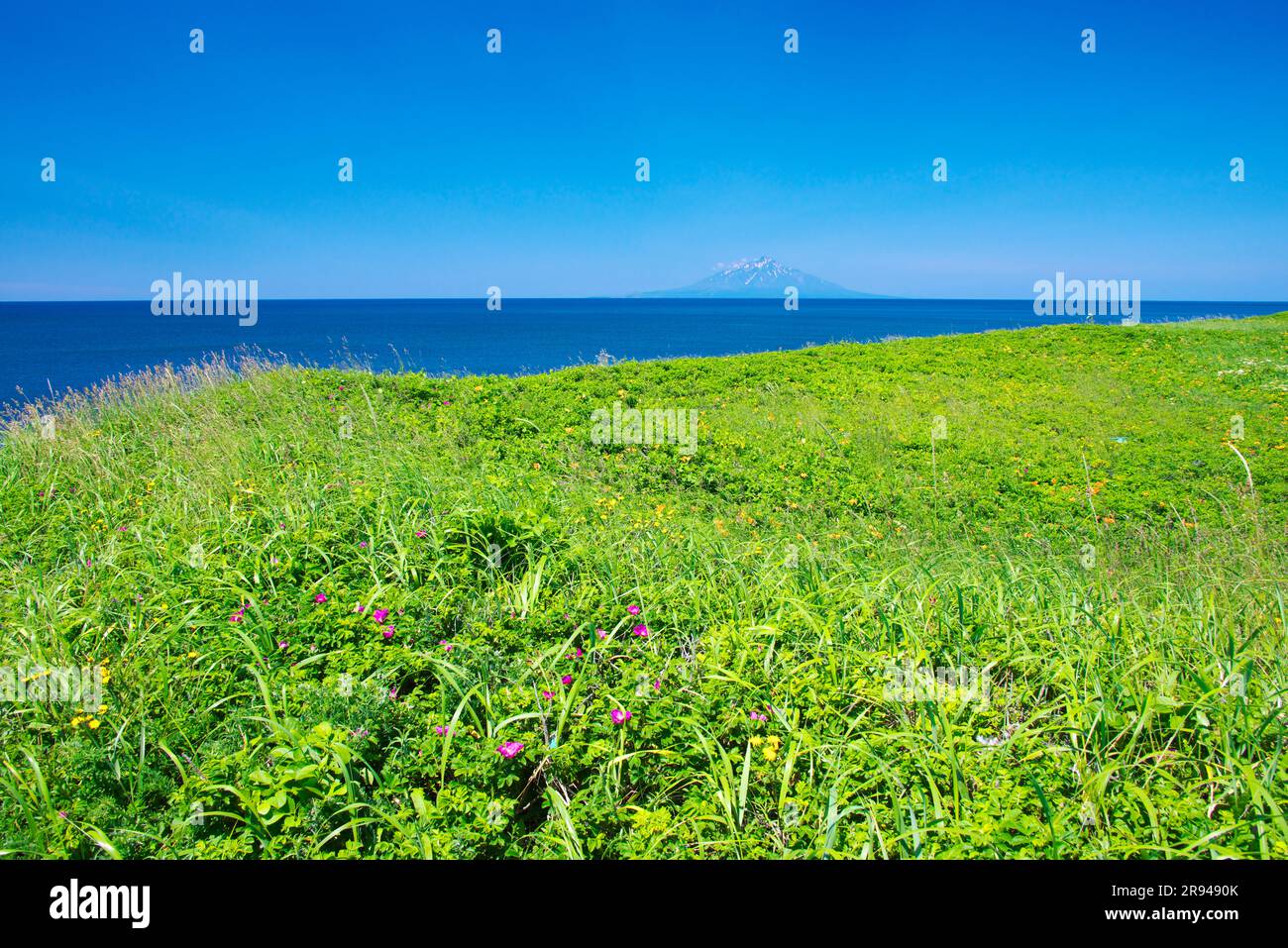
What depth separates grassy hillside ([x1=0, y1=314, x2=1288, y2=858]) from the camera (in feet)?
8.27

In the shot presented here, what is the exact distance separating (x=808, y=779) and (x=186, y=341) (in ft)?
319

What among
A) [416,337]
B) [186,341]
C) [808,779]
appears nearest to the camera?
[808,779]

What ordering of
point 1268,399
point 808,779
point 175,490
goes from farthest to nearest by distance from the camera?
point 1268,399 → point 175,490 → point 808,779

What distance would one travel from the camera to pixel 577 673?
348cm

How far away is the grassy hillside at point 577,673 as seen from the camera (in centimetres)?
252

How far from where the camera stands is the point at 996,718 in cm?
308

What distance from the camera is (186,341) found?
79.9m

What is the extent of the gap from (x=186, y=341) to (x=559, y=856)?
9698 centimetres

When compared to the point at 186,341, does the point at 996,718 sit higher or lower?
lower

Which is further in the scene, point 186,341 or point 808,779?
point 186,341

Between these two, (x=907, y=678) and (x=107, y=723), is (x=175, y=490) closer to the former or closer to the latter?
(x=107, y=723)
